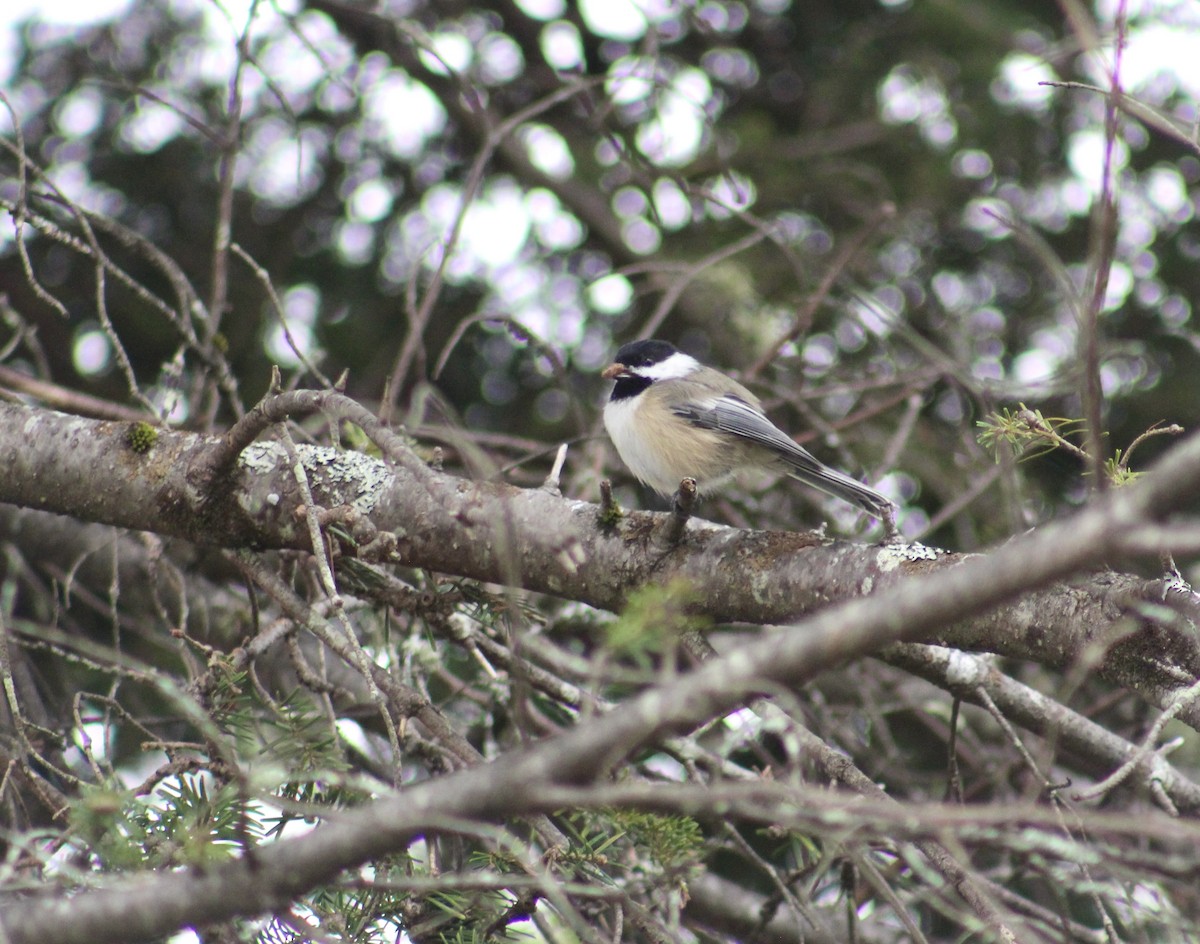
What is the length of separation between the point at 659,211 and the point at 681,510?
272 centimetres

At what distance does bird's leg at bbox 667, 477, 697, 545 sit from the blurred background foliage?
218cm

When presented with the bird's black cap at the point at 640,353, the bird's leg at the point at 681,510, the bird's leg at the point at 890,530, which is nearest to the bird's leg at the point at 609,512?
the bird's leg at the point at 681,510

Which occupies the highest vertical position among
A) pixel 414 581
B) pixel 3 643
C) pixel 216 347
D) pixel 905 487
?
pixel 216 347

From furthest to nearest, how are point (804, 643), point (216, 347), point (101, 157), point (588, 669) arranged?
1. point (101, 157)
2. point (216, 347)
3. point (588, 669)
4. point (804, 643)

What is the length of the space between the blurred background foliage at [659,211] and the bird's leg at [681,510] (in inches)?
85.8

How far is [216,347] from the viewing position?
147 inches

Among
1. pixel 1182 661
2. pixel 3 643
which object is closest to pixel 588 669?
pixel 1182 661

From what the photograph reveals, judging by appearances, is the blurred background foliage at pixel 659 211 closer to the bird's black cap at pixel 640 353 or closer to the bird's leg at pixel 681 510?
the bird's black cap at pixel 640 353

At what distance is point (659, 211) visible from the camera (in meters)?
5.21

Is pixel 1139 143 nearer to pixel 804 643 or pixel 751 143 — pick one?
pixel 751 143

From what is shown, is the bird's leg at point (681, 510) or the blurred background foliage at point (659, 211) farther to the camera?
the blurred background foliage at point (659, 211)

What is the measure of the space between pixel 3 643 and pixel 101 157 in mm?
3576

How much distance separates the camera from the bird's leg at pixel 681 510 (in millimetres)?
2826

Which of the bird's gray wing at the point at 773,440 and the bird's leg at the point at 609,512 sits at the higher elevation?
the bird's leg at the point at 609,512
